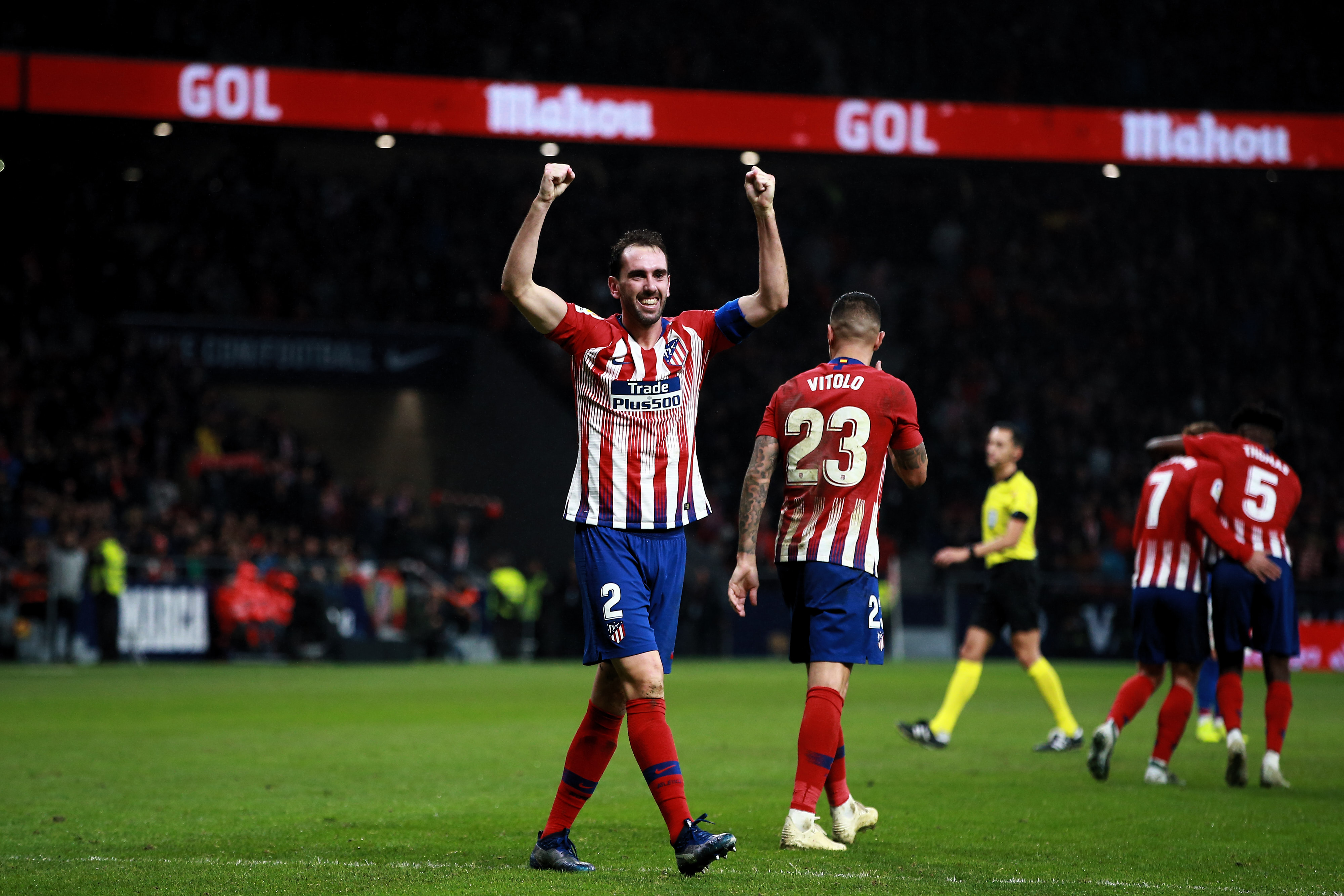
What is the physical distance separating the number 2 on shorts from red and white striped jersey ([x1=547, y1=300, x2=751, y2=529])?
0.70ft

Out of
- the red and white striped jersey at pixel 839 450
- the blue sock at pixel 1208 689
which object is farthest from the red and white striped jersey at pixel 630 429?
the blue sock at pixel 1208 689

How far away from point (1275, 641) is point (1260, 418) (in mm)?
1248

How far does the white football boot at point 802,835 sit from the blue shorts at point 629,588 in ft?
3.08

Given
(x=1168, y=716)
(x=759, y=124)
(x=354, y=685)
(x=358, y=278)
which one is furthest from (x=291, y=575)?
(x=1168, y=716)

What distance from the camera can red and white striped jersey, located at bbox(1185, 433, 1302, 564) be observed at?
842 cm

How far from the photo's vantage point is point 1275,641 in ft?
27.3

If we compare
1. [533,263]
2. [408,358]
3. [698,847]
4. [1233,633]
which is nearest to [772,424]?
[533,263]

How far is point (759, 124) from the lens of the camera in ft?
87.7

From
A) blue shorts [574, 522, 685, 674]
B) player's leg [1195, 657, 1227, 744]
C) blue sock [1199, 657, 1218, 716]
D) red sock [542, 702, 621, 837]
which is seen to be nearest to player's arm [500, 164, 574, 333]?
blue shorts [574, 522, 685, 674]

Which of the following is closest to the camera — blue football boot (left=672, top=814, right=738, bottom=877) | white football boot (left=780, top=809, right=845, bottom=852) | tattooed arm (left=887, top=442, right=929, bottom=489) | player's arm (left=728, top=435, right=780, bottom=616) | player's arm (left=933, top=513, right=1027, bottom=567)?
blue football boot (left=672, top=814, right=738, bottom=877)

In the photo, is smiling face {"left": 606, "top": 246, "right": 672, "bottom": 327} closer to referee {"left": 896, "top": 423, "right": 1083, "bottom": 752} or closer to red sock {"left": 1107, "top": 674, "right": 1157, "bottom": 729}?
red sock {"left": 1107, "top": 674, "right": 1157, "bottom": 729}

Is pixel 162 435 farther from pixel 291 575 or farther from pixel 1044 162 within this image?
pixel 1044 162

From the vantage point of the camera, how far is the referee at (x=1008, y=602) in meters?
10.6

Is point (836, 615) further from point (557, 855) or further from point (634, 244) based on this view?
point (634, 244)
